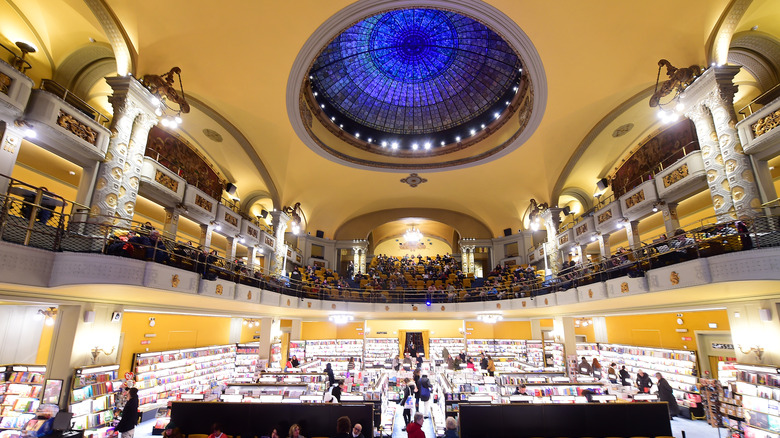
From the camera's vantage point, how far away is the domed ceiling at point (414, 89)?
56.5ft

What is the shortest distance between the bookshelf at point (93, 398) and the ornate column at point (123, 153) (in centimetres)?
366

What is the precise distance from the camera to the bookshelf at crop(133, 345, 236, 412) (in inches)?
435

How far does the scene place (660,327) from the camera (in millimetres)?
13906

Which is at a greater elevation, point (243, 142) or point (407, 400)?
point (243, 142)

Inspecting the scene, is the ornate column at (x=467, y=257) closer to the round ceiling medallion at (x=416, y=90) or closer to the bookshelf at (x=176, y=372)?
the round ceiling medallion at (x=416, y=90)

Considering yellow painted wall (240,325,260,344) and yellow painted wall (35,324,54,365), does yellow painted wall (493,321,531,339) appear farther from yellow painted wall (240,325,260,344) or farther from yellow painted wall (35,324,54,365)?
yellow painted wall (35,324,54,365)

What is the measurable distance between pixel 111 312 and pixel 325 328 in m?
13.5

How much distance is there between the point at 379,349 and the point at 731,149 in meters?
18.1

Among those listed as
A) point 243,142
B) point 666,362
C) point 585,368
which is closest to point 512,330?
point 585,368

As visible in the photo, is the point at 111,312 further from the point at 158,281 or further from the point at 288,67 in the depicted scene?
the point at 288,67

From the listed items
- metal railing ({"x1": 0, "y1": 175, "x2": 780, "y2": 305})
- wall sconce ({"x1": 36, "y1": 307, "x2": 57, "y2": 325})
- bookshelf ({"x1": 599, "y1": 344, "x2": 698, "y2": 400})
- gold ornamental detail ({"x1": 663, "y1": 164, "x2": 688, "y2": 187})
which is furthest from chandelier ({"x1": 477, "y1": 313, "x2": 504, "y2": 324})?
wall sconce ({"x1": 36, "y1": 307, "x2": 57, "y2": 325})

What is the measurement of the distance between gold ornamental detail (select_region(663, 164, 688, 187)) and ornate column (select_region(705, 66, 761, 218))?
2269 mm

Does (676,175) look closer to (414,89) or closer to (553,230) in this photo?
(553,230)

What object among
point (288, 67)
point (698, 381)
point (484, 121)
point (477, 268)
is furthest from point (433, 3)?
point (477, 268)
